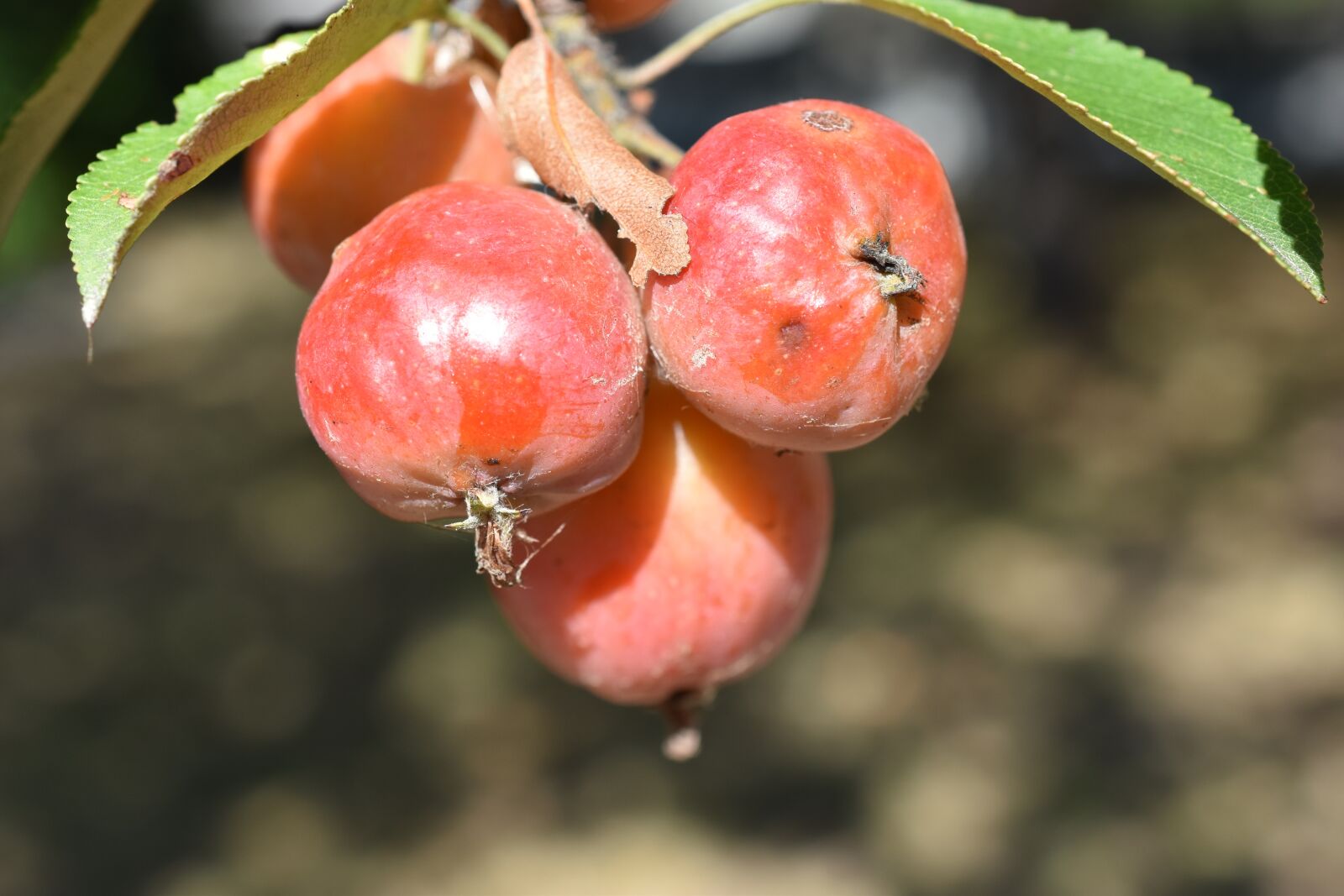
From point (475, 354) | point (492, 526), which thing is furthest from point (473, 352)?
point (492, 526)

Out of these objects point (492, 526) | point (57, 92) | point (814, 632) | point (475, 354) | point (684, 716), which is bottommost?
point (814, 632)

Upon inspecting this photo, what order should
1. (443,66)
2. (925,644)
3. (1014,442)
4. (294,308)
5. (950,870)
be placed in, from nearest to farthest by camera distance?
(443,66) → (950,870) → (925,644) → (1014,442) → (294,308)

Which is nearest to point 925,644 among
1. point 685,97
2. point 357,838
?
point 357,838

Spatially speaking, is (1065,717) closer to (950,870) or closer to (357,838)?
(950,870)

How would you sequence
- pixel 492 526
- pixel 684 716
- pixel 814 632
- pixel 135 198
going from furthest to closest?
pixel 814 632, pixel 684 716, pixel 492 526, pixel 135 198

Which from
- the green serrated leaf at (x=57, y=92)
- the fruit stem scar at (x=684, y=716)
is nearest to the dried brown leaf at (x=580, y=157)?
the green serrated leaf at (x=57, y=92)

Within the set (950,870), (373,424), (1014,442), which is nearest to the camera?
(373,424)

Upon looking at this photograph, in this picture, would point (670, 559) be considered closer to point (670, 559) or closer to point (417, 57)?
point (670, 559)

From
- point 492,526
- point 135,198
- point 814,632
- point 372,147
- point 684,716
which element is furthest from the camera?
point 814,632
